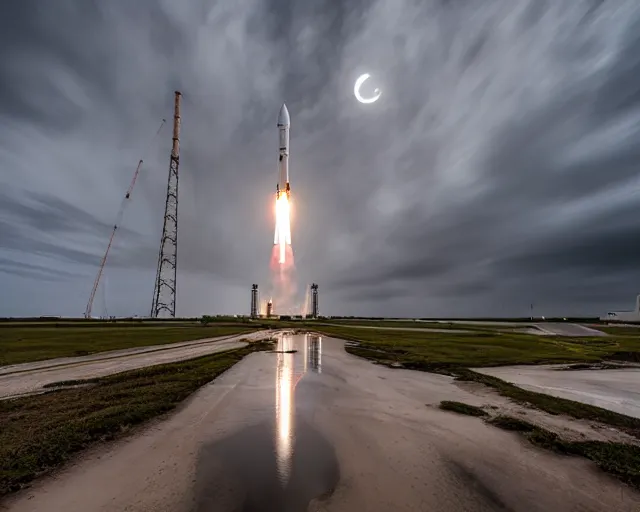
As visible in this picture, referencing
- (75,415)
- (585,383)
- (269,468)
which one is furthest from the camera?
(585,383)

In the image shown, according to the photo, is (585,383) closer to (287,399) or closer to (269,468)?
(287,399)

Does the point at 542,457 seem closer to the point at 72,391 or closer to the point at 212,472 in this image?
the point at 212,472

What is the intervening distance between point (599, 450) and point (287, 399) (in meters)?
18.2

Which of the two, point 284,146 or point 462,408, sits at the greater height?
point 284,146

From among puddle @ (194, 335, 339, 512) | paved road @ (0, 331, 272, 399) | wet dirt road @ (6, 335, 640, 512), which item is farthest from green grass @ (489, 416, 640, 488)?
paved road @ (0, 331, 272, 399)

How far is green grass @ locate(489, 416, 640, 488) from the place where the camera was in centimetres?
1263

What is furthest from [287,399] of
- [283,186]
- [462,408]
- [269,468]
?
[283,186]

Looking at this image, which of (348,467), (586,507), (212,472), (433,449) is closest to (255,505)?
(212,472)

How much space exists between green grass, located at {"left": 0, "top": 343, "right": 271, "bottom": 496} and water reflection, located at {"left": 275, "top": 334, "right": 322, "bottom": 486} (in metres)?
7.23

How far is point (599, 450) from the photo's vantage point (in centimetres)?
1455

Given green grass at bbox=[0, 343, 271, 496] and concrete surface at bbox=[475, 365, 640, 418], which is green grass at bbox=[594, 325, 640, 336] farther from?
green grass at bbox=[0, 343, 271, 496]

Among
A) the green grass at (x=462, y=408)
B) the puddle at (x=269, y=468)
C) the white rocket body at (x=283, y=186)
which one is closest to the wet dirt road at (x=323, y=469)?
the puddle at (x=269, y=468)

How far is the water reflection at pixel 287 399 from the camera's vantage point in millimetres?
13891

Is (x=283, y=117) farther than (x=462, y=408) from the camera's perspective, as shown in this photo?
Yes
